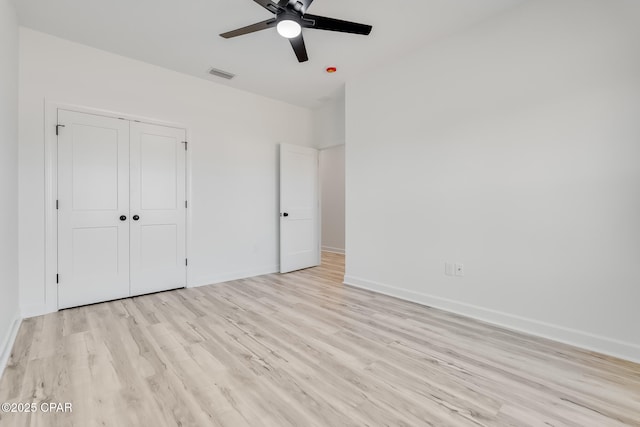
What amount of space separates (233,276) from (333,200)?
11.3ft

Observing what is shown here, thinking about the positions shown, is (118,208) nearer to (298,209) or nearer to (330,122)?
(298,209)

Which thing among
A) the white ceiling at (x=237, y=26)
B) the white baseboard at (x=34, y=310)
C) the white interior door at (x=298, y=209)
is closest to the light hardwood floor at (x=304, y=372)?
the white baseboard at (x=34, y=310)

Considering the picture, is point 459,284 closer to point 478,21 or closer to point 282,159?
point 478,21

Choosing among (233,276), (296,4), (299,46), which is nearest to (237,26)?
(299,46)

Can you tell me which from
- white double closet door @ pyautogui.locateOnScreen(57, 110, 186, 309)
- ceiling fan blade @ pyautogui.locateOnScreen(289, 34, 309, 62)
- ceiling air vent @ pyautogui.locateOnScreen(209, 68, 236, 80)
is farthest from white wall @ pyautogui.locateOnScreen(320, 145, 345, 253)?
ceiling fan blade @ pyautogui.locateOnScreen(289, 34, 309, 62)

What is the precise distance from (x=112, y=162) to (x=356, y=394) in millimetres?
3473

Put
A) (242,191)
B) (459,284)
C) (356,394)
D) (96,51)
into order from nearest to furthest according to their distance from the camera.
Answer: (356,394) → (459,284) → (96,51) → (242,191)

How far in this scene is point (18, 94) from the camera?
9.25 feet

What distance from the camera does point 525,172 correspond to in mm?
2574

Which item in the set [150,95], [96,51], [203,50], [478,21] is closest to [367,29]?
[478,21]

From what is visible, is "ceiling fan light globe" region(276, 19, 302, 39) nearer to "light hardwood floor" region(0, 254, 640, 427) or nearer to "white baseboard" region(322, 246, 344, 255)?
"light hardwood floor" region(0, 254, 640, 427)

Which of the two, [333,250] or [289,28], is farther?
[333,250]

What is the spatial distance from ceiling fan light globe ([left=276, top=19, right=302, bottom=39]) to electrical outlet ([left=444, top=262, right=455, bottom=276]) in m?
2.61

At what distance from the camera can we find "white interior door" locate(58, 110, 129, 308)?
3.07 m
